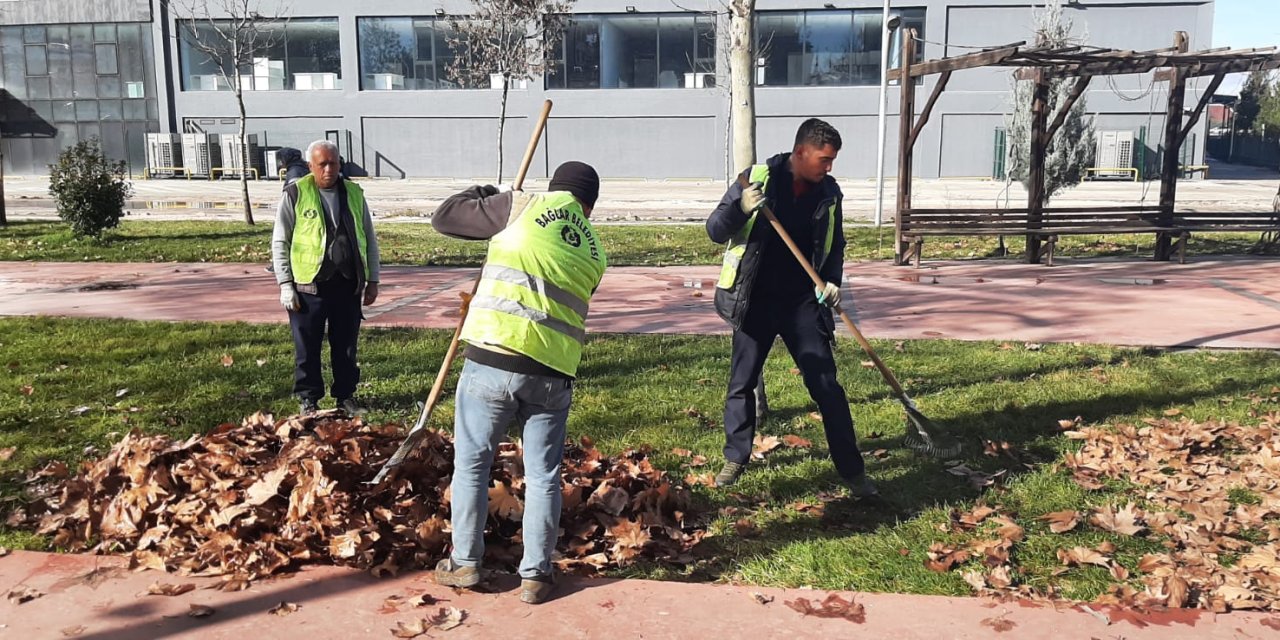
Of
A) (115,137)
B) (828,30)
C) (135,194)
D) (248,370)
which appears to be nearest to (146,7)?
(115,137)

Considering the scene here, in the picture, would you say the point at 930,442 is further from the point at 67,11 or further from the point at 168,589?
the point at 67,11

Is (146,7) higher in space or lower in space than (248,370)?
higher

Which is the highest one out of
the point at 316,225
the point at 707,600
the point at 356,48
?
the point at 356,48

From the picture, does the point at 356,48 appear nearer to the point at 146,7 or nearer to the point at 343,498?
the point at 146,7

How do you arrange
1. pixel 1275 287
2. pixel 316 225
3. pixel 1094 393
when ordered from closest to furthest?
pixel 316 225, pixel 1094 393, pixel 1275 287

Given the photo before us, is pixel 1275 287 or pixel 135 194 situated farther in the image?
pixel 135 194

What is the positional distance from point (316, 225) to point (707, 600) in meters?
3.43

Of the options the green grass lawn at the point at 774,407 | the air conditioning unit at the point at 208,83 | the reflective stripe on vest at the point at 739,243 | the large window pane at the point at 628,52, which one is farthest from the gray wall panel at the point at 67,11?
the reflective stripe on vest at the point at 739,243

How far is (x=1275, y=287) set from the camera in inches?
446

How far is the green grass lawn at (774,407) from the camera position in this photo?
441cm

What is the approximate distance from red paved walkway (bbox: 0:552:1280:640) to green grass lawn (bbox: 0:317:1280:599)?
0.24 metres

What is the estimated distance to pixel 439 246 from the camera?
15562 mm

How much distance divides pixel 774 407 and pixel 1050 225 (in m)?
8.78

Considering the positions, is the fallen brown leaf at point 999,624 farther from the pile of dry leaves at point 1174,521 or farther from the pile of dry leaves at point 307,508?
the pile of dry leaves at point 307,508
